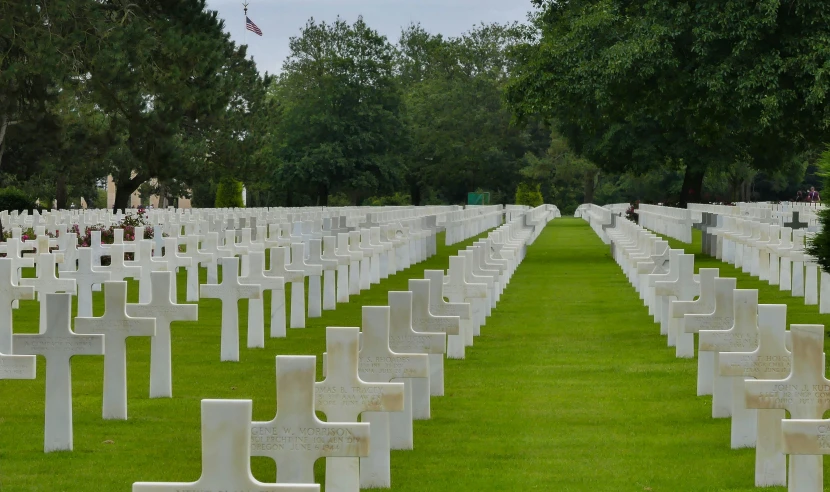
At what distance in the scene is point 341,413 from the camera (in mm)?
6938

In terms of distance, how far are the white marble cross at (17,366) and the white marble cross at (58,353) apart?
0.41 m

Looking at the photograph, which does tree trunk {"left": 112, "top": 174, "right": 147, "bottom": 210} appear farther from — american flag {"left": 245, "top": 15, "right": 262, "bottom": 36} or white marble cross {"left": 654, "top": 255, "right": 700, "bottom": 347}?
white marble cross {"left": 654, "top": 255, "right": 700, "bottom": 347}

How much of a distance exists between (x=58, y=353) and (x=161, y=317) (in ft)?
7.22

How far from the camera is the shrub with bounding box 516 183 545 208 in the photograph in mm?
102625

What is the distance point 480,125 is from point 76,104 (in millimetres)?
67897

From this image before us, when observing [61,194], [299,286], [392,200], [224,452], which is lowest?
[392,200]

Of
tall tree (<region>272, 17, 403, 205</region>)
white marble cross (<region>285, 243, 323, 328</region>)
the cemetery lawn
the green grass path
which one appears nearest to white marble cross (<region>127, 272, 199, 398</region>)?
the cemetery lawn

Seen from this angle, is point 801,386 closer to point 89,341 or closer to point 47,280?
point 89,341

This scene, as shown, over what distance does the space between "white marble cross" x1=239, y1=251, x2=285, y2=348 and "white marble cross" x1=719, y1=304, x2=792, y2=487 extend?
259 inches

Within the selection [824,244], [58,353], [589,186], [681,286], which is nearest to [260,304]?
[681,286]

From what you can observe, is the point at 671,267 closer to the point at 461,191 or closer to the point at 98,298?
the point at 98,298

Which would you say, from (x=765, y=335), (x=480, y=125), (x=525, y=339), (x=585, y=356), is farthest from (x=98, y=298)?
(x=480, y=125)

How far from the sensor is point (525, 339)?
14.8 metres

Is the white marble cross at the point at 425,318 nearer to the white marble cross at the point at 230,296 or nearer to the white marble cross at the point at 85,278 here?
the white marble cross at the point at 230,296
